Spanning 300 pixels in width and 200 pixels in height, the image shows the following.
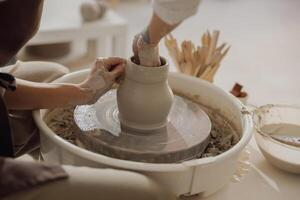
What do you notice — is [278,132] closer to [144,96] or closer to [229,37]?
[144,96]

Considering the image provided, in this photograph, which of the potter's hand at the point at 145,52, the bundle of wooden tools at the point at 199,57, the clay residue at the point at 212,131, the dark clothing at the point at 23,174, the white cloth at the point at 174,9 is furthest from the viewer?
the bundle of wooden tools at the point at 199,57

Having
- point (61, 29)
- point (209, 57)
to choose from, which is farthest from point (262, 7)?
point (209, 57)

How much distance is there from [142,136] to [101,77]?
0.65 feet

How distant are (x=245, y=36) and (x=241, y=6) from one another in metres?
0.83

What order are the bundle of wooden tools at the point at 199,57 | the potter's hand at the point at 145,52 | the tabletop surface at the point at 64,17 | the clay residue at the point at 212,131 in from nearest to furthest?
1. the potter's hand at the point at 145,52
2. the clay residue at the point at 212,131
3. the bundle of wooden tools at the point at 199,57
4. the tabletop surface at the point at 64,17

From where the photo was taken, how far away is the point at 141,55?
3.70 ft

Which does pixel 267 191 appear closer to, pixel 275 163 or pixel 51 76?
pixel 275 163

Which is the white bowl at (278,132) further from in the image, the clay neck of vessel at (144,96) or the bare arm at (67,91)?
the bare arm at (67,91)

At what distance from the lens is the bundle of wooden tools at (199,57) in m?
1.55

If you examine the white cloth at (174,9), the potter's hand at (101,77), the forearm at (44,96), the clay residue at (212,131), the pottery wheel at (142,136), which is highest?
the white cloth at (174,9)

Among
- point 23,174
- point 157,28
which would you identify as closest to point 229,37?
point 157,28

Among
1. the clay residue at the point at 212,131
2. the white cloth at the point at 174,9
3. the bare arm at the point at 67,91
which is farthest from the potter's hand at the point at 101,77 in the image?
the white cloth at the point at 174,9

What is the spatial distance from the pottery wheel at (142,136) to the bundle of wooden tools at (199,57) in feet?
0.91

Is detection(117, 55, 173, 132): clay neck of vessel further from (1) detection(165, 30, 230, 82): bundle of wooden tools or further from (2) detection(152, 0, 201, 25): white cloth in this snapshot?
(1) detection(165, 30, 230, 82): bundle of wooden tools
